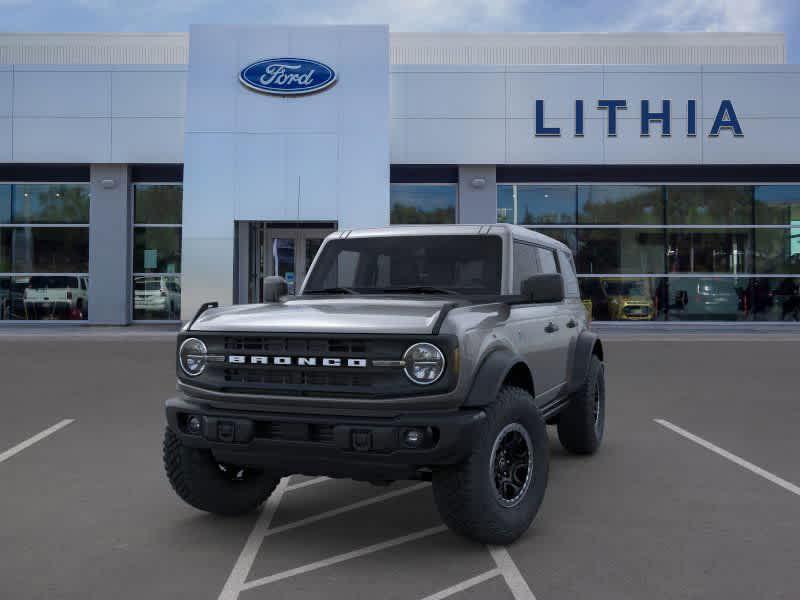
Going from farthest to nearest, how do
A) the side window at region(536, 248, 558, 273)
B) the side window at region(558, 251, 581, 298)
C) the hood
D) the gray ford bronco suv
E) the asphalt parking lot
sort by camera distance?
the side window at region(558, 251, 581, 298) → the side window at region(536, 248, 558, 273) → the hood → the gray ford bronco suv → the asphalt parking lot

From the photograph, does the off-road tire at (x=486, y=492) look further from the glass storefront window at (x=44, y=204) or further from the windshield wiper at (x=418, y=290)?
the glass storefront window at (x=44, y=204)

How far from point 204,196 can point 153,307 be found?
14.7 feet

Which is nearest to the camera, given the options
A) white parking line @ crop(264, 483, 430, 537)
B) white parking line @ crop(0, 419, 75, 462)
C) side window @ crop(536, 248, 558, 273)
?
white parking line @ crop(264, 483, 430, 537)

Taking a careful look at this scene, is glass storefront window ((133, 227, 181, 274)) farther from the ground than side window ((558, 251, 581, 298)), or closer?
farther from the ground

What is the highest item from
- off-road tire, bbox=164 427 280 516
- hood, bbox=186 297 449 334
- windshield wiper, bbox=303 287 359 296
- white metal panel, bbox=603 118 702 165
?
white metal panel, bbox=603 118 702 165

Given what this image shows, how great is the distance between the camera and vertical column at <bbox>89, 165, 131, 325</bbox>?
76.2ft

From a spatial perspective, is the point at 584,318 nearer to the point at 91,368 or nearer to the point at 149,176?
the point at 91,368

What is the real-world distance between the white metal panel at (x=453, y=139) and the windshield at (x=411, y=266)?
17.0 meters

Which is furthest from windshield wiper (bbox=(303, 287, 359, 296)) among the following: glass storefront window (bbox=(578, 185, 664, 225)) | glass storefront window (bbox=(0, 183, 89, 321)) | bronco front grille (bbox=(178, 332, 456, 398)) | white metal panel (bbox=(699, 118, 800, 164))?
glass storefront window (bbox=(0, 183, 89, 321))

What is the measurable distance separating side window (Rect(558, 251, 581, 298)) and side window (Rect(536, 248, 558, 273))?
0.21 metres

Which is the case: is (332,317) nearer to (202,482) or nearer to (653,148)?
(202,482)

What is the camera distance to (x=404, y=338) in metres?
4.11

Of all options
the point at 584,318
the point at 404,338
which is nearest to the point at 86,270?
the point at 584,318

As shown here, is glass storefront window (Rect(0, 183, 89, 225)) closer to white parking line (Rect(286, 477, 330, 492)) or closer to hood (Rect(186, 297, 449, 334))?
white parking line (Rect(286, 477, 330, 492))
